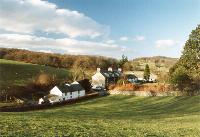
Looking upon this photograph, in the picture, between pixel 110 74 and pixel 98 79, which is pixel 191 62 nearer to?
pixel 98 79

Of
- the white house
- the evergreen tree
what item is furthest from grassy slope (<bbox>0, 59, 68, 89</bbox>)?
the evergreen tree

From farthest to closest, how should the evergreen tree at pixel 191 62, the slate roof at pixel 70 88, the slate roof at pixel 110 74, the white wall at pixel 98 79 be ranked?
the slate roof at pixel 110 74 → the white wall at pixel 98 79 → the slate roof at pixel 70 88 → the evergreen tree at pixel 191 62

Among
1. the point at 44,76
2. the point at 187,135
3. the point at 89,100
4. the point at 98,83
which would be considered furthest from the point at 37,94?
the point at 187,135

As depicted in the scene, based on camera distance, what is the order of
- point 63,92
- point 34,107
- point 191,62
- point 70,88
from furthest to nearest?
point 70,88, point 63,92, point 191,62, point 34,107

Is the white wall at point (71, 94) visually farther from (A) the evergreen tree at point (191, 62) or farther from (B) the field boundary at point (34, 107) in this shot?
(A) the evergreen tree at point (191, 62)

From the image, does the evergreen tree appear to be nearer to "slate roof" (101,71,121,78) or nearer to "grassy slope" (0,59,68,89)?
"slate roof" (101,71,121,78)

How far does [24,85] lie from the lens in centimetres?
10775

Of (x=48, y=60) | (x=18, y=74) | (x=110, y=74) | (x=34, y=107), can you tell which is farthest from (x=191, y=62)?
(x=48, y=60)

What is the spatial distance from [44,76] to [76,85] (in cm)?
2086

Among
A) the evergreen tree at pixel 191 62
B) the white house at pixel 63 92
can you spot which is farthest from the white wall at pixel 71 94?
the evergreen tree at pixel 191 62

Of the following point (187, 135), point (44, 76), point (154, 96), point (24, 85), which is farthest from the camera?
point (44, 76)

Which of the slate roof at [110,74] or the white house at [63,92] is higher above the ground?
the slate roof at [110,74]

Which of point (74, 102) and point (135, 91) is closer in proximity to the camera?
point (74, 102)

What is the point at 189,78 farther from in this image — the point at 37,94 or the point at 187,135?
the point at 187,135
